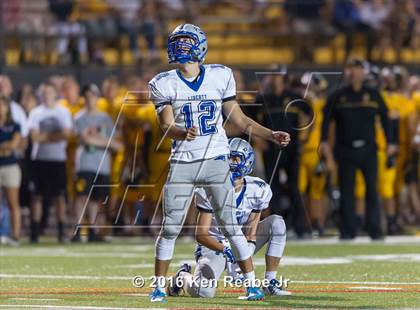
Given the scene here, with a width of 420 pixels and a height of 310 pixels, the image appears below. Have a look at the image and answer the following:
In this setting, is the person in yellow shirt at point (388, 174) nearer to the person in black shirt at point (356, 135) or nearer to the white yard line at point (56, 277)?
the person in black shirt at point (356, 135)

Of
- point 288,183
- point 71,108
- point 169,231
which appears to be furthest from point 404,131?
point 169,231

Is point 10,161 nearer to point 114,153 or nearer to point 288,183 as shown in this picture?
point 114,153

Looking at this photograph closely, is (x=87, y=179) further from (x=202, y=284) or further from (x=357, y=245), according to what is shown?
(x=202, y=284)

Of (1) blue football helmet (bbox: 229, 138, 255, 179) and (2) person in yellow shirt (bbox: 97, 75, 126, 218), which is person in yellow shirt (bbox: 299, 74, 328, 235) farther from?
(1) blue football helmet (bbox: 229, 138, 255, 179)

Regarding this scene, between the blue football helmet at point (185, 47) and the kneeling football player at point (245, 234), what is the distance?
2.90 ft

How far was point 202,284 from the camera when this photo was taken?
9203 mm

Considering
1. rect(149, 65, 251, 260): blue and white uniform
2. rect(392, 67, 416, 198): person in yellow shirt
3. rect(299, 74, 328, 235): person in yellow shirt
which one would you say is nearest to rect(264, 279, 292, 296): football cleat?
rect(149, 65, 251, 260): blue and white uniform

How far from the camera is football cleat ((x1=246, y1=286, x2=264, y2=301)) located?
880 centimetres

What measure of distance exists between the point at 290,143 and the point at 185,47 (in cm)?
725

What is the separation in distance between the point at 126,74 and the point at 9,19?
2.33 m

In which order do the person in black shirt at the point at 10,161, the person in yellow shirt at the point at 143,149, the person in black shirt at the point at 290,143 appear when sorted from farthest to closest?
the person in yellow shirt at the point at 143,149
the person in black shirt at the point at 290,143
the person in black shirt at the point at 10,161

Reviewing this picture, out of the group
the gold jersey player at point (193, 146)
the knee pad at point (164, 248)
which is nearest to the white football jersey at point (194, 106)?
the gold jersey player at point (193, 146)

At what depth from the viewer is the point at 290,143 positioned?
1588 centimetres

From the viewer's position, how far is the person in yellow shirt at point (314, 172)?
55.4 feet
